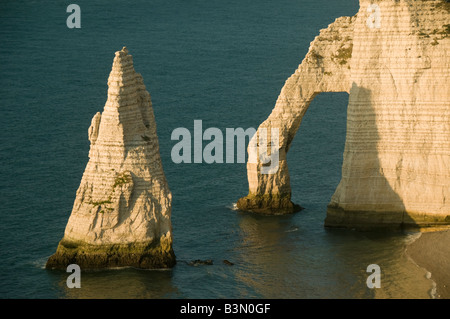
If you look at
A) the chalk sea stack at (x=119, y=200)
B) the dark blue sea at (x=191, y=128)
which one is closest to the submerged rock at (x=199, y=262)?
the dark blue sea at (x=191, y=128)

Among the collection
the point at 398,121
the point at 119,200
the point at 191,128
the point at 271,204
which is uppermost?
the point at 398,121

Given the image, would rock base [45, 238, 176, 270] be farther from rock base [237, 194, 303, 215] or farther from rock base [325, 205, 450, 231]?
rock base [237, 194, 303, 215]

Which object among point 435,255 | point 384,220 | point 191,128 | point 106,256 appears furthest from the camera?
point 191,128

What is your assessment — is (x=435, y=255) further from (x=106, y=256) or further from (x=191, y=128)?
(x=191, y=128)

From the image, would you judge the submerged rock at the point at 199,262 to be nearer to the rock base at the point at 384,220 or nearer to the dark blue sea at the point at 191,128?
the dark blue sea at the point at 191,128

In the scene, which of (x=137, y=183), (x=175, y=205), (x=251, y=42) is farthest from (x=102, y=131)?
(x=251, y=42)

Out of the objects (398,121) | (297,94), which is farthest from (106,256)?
(398,121)

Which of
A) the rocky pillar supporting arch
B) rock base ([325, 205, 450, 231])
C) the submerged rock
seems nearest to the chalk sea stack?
the submerged rock
